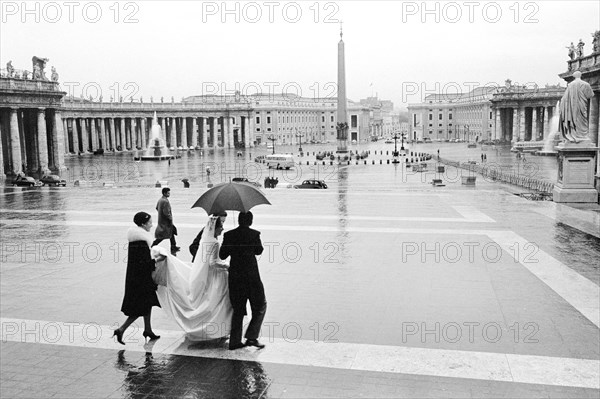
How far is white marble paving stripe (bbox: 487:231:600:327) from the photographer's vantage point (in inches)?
386

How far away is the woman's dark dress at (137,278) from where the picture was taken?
800cm

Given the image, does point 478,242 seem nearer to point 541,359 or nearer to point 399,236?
point 399,236

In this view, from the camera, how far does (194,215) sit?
20.7 metres

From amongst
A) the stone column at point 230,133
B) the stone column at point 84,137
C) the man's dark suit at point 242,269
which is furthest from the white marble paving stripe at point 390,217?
the stone column at point 230,133

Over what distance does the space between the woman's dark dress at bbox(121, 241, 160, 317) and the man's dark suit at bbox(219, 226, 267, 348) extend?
3.47ft

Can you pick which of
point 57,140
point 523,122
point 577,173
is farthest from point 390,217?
point 523,122

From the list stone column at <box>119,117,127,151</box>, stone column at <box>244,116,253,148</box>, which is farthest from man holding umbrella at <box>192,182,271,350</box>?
stone column at <box>244,116,253,148</box>

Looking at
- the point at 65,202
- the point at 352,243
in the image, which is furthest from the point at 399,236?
the point at 65,202

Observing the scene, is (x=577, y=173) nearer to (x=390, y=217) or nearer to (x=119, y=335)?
(x=390, y=217)

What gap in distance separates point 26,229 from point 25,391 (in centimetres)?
1261

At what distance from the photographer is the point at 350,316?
30.4 ft

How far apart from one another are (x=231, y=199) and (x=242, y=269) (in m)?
0.95

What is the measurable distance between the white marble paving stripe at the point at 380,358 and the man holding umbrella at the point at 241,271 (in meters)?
0.51

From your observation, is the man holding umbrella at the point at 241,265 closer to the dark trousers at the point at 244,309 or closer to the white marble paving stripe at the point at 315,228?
the dark trousers at the point at 244,309
